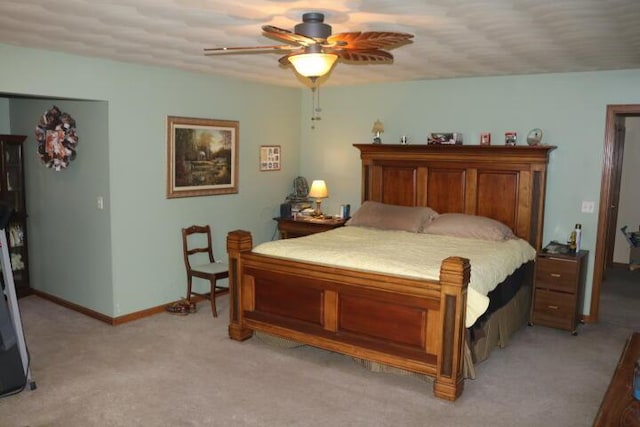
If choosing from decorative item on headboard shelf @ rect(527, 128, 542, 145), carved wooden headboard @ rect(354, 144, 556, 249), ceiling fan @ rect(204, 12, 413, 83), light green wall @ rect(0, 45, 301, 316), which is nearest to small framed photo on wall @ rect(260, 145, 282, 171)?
light green wall @ rect(0, 45, 301, 316)

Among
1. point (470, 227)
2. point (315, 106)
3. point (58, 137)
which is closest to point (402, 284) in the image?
point (470, 227)

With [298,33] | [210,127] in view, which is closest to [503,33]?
[298,33]

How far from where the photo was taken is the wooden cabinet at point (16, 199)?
211 inches

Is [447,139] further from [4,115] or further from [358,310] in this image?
[4,115]

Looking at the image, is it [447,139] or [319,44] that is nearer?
[319,44]

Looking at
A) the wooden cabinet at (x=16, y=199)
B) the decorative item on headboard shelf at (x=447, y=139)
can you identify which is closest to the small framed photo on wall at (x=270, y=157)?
the decorative item on headboard shelf at (x=447, y=139)

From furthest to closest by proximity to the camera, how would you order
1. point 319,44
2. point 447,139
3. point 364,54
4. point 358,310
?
point 447,139 < point 358,310 < point 364,54 < point 319,44

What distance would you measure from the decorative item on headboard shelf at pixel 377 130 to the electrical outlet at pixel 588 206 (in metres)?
2.13

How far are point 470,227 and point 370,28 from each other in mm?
2323

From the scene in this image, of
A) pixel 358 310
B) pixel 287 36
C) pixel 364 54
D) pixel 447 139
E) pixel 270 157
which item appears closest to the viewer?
pixel 287 36

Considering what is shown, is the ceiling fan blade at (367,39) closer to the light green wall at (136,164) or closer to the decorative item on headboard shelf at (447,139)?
the light green wall at (136,164)

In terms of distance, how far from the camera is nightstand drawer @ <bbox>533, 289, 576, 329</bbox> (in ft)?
15.3

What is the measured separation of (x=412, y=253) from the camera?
416 cm

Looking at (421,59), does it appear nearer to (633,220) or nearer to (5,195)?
(5,195)
